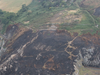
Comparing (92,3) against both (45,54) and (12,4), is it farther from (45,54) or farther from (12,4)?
(12,4)

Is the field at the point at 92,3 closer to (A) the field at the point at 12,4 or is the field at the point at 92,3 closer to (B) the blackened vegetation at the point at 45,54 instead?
(B) the blackened vegetation at the point at 45,54

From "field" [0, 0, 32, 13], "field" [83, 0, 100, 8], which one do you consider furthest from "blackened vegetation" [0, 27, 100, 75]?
"field" [0, 0, 32, 13]

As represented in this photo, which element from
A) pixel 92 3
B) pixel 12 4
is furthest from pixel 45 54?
pixel 12 4

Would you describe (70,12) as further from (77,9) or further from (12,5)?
(12,5)

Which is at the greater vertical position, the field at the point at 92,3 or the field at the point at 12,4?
the field at the point at 12,4

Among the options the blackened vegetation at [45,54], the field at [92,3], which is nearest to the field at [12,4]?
the blackened vegetation at [45,54]

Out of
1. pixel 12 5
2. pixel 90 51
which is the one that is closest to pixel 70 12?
pixel 90 51
